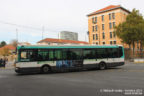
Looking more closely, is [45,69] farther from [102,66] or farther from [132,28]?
[132,28]

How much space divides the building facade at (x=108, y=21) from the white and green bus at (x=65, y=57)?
31044 mm

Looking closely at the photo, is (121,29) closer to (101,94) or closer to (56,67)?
(56,67)

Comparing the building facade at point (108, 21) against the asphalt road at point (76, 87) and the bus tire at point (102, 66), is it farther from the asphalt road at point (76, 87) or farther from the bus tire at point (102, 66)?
the asphalt road at point (76, 87)

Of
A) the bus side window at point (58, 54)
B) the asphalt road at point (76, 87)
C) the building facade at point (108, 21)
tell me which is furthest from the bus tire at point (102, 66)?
the building facade at point (108, 21)

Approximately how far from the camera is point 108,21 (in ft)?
154

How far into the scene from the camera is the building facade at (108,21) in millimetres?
44594

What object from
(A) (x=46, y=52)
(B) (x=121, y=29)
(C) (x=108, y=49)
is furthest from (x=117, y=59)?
(B) (x=121, y=29)

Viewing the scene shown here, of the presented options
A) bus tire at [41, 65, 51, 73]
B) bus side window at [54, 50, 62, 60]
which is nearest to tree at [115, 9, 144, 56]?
bus side window at [54, 50, 62, 60]

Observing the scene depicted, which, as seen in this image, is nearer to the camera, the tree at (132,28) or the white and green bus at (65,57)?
the white and green bus at (65,57)

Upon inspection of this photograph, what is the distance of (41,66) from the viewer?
11.6 m

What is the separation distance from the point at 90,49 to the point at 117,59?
3671 mm

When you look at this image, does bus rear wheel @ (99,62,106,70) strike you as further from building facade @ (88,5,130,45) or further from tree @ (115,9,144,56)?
building facade @ (88,5,130,45)

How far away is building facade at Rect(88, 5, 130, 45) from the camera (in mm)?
44594

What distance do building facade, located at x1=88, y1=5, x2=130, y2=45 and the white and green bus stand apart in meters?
31.0
